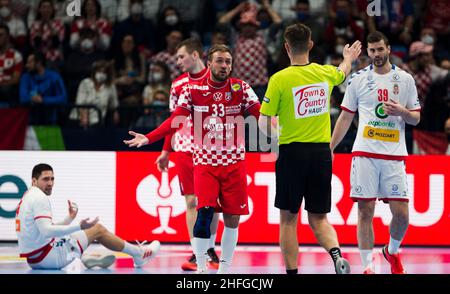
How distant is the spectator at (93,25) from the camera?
17000 millimetres

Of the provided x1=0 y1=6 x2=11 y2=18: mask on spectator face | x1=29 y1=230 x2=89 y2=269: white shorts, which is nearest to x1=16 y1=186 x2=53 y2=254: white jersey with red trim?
x1=29 y1=230 x2=89 y2=269: white shorts

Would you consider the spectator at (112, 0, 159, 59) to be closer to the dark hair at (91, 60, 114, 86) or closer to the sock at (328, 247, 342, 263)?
the dark hair at (91, 60, 114, 86)

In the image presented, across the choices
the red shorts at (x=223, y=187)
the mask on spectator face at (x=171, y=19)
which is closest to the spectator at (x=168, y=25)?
the mask on spectator face at (x=171, y=19)

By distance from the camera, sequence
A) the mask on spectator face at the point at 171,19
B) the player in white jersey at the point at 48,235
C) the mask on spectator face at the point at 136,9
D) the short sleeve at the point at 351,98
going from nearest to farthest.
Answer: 1. the short sleeve at the point at 351,98
2. the player in white jersey at the point at 48,235
3. the mask on spectator face at the point at 171,19
4. the mask on spectator face at the point at 136,9

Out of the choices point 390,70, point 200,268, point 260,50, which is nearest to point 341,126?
point 390,70

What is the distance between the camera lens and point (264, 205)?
13.3 meters

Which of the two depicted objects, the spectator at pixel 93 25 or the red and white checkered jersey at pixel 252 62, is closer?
the red and white checkered jersey at pixel 252 62

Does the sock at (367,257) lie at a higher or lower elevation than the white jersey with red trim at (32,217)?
lower

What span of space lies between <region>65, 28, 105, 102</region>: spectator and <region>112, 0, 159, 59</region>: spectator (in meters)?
0.51

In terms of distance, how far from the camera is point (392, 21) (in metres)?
17.5

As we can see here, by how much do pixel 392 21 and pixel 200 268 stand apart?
8.77m

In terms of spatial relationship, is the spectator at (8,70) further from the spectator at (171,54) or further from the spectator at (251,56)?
the spectator at (251,56)

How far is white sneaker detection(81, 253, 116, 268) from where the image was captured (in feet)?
35.9

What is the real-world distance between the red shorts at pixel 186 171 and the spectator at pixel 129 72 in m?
5.06
